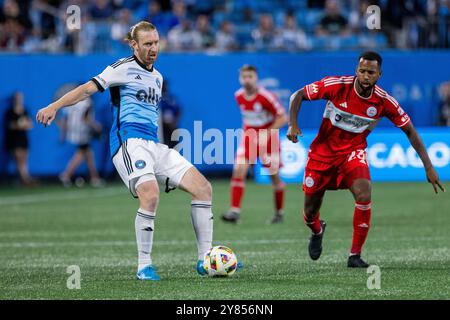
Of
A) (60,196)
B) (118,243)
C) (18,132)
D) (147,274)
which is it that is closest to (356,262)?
(147,274)

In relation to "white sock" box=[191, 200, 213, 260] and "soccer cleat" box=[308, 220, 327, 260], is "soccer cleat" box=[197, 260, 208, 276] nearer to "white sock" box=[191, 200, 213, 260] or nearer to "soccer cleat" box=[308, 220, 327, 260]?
"white sock" box=[191, 200, 213, 260]

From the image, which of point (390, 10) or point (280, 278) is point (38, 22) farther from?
point (280, 278)

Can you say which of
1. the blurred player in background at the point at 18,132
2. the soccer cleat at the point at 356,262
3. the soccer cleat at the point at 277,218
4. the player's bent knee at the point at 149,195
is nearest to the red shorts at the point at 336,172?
the soccer cleat at the point at 356,262

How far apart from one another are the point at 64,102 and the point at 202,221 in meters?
1.68

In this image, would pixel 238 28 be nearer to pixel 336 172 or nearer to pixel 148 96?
pixel 336 172

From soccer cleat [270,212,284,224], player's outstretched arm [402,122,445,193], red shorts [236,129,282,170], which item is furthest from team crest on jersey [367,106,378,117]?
red shorts [236,129,282,170]

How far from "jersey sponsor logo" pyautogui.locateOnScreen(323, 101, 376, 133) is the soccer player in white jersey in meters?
1.58

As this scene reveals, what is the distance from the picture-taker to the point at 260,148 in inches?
615

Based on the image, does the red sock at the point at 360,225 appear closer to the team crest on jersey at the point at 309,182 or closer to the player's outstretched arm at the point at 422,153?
the team crest on jersey at the point at 309,182

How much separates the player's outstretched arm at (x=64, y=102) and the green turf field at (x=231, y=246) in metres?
1.42

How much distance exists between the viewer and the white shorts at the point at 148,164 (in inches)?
345

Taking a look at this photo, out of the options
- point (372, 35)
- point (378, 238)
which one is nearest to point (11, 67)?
point (372, 35)

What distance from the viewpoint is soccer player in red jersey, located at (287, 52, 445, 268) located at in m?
9.45

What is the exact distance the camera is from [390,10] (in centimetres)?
2383
